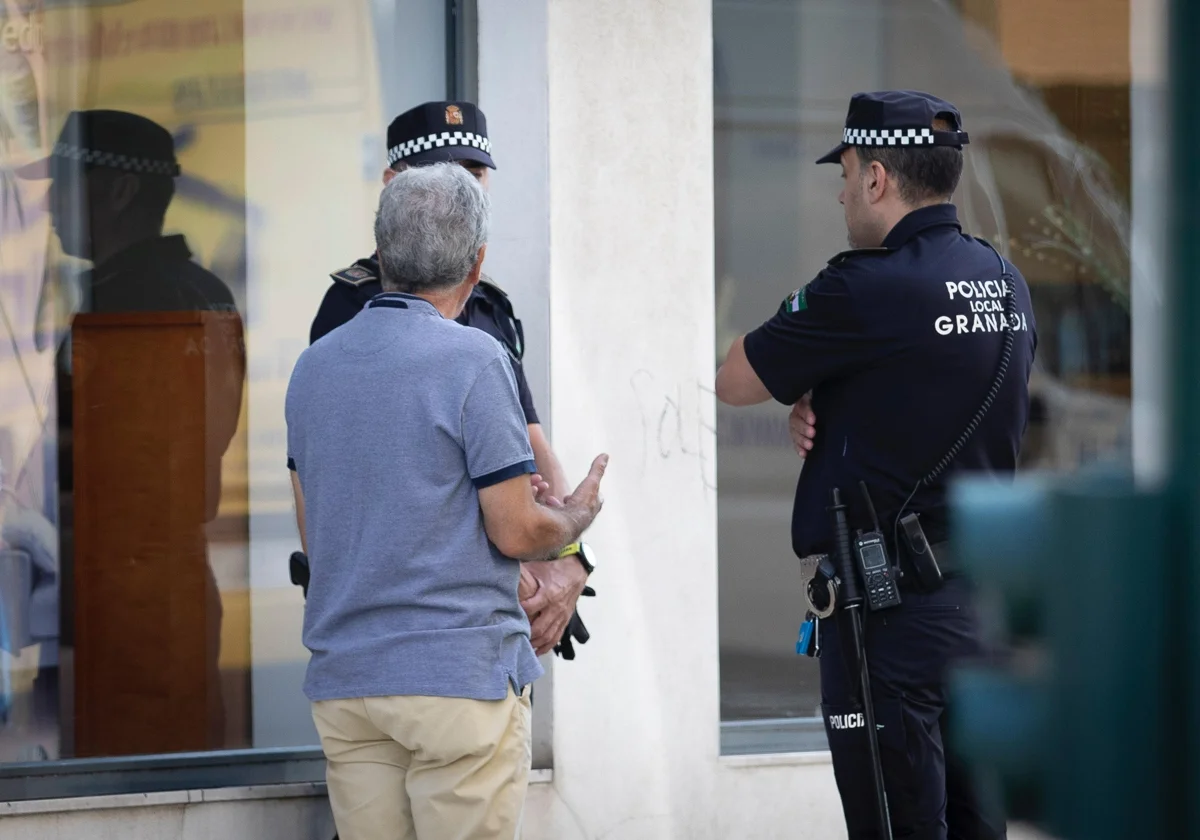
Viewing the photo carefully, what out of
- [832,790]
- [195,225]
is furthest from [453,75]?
[832,790]

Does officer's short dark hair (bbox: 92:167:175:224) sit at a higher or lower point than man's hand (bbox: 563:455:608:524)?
higher

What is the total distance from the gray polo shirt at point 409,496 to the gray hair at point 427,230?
74mm

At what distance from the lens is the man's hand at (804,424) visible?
11.5 feet

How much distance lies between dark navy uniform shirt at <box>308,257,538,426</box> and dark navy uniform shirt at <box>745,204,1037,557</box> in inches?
26.6

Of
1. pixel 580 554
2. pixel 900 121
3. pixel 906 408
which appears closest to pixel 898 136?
pixel 900 121

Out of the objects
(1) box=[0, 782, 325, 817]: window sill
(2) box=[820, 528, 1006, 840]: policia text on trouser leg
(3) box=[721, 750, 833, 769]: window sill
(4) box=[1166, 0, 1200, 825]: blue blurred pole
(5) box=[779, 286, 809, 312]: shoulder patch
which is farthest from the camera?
(3) box=[721, 750, 833, 769]: window sill

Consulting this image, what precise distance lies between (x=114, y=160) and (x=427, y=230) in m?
2.16

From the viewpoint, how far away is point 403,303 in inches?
116

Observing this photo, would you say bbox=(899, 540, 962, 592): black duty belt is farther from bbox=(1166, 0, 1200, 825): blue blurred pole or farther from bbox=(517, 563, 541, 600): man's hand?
bbox=(1166, 0, 1200, 825): blue blurred pole

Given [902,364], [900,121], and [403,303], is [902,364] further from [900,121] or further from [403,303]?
[403,303]

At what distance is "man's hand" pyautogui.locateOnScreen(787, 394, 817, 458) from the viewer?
350 cm

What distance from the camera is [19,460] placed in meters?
Answer: 4.62

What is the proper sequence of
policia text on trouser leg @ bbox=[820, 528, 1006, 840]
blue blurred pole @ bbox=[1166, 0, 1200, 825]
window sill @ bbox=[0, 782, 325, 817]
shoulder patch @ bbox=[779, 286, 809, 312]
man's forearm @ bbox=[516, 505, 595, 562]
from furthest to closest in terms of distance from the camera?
1. window sill @ bbox=[0, 782, 325, 817]
2. shoulder patch @ bbox=[779, 286, 809, 312]
3. policia text on trouser leg @ bbox=[820, 528, 1006, 840]
4. man's forearm @ bbox=[516, 505, 595, 562]
5. blue blurred pole @ bbox=[1166, 0, 1200, 825]

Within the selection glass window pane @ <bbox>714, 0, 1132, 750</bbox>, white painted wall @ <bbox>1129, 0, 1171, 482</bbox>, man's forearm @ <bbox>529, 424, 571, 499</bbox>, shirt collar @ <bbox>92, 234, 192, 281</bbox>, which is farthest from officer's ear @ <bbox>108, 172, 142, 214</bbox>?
white painted wall @ <bbox>1129, 0, 1171, 482</bbox>
